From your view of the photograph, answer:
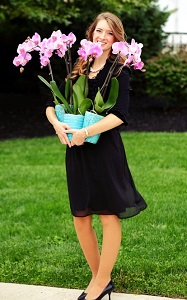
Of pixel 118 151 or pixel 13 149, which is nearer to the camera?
pixel 118 151

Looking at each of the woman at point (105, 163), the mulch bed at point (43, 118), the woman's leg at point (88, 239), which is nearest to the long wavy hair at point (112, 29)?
the woman at point (105, 163)

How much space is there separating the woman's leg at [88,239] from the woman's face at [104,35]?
0.92m

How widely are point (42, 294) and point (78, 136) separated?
1105 mm

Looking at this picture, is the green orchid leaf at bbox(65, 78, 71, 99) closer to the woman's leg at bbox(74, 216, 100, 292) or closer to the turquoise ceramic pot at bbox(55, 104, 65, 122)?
the turquoise ceramic pot at bbox(55, 104, 65, 122)

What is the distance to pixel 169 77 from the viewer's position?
12.4m

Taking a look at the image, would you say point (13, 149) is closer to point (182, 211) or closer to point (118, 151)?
point (182, 211)

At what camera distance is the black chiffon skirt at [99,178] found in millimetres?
3152

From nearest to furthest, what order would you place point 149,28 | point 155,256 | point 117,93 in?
point 117,93, point 155,256, point 149,28

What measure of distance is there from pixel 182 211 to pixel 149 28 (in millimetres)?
9326

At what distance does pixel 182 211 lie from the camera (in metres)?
5.29

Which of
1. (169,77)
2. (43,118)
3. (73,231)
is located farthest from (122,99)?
(43,118)

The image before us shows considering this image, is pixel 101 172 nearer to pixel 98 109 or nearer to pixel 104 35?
pixel 98 109

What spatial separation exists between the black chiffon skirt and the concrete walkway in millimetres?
599

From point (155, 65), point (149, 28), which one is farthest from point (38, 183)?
point (149, 28)
